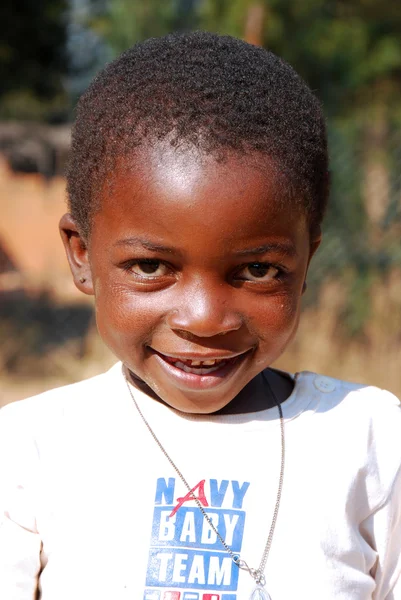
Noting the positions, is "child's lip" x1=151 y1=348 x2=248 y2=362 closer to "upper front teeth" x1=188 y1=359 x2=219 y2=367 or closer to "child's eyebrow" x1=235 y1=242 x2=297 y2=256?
"upper front teeth" x1=188 y1=359 x2=219 y2=367

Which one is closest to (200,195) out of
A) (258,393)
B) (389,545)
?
(258,393)

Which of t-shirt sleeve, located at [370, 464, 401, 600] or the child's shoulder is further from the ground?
the child's shoulder

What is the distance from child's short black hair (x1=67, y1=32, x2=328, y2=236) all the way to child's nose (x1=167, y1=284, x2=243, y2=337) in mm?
241

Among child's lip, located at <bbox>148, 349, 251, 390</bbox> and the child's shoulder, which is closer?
child's lip, located at <bbox>148, 349, 251, 390</bbox>

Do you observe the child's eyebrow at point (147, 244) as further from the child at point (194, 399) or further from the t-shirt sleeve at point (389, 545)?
the t-shirt sleeve at point (389, 545)

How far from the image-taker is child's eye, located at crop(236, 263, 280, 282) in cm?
154

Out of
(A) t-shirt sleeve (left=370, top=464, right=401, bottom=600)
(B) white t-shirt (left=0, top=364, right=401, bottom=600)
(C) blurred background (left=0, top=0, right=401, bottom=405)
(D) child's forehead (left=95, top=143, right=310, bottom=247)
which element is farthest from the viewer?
(C) blurred background (left=0, top=0, right=401, bottom=405)

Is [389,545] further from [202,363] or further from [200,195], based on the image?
[200,195]

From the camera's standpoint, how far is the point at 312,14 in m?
12.7

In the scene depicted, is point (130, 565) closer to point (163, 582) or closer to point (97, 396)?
point (163, 582)

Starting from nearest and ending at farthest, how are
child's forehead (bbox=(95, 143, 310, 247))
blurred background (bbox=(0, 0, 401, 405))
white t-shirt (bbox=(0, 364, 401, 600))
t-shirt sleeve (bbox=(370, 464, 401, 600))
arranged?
child's forehead (bbox=(95, 143, 310, 247)) → white t-shirt (bbox=(0, 364, 401, 600)) → t-shirt sleeve (bbox=(370, 464, 401, 600)) → blurred background (bbox=(0, 0, 401, 405))

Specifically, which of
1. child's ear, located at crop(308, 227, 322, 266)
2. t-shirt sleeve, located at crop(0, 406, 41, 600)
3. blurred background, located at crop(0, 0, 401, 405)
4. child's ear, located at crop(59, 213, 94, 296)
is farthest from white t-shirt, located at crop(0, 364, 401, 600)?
blurred background, located at crop(0, 0, 401, 405)

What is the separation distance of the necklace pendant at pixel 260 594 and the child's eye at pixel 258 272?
583 mm

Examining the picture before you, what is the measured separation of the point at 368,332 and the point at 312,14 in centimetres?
823
